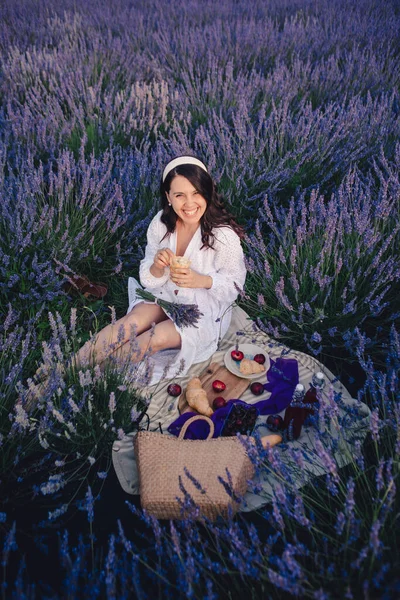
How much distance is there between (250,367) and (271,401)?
0.78 feet

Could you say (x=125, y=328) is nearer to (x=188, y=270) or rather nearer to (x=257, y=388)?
(x=188, y=270)

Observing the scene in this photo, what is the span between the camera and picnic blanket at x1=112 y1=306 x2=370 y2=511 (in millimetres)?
1676

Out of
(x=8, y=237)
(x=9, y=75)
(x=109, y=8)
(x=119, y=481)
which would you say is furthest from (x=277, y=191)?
(x=109, y=8)

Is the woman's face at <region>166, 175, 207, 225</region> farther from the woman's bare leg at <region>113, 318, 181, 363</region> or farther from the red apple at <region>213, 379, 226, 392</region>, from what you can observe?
the red apple at <region>213, 379, 226, 392</region>

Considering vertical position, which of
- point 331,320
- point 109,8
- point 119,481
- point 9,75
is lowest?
point 119,481

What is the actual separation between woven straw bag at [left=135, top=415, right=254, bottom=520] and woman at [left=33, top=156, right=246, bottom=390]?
0.51 meters

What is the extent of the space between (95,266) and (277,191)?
145 centimetres

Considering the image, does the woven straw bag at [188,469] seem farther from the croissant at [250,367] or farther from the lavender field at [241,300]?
the croissant at [250,367]

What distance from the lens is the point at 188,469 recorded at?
71.9 inches

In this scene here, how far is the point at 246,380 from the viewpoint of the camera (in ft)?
8.25

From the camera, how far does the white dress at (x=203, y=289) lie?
2514 millimetres

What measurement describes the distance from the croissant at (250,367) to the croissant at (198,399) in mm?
267

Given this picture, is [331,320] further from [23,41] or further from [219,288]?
[23,41]

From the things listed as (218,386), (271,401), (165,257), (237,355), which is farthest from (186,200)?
(271,401)
